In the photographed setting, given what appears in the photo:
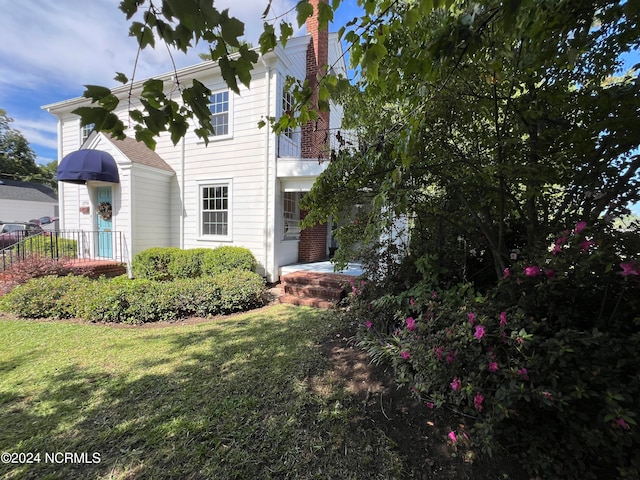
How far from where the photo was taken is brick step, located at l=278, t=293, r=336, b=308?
6.05 meters

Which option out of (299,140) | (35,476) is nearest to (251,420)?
(35,476)

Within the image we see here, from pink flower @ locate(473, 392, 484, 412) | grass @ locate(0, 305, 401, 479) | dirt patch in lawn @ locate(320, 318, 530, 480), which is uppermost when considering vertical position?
pink flower @ locate(473, 392, 484, 412)

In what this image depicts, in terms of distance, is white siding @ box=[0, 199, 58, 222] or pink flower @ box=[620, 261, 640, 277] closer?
pink flower @ box=[620, 261, 640, 277]

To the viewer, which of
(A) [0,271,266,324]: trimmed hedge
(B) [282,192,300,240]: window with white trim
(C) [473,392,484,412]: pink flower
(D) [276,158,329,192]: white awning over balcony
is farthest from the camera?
(B) [282,192,300,240]: window with white trim

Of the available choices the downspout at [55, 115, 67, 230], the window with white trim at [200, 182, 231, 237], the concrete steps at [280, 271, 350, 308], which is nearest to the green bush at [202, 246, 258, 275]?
the window with white trim at [200, 182, 231, 237]

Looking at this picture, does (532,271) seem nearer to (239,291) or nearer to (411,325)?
(411,325)

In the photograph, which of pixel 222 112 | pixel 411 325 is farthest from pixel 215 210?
pixel 411 325

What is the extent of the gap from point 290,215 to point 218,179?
2486 millimetres

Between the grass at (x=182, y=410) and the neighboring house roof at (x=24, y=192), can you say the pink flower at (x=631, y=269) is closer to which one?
the grass at (x=182, y=410)

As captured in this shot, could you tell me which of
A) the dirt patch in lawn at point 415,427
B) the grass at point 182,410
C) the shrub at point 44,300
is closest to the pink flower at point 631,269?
the dirt patch in lawn at point 415,427

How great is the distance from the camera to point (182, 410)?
8.39ft

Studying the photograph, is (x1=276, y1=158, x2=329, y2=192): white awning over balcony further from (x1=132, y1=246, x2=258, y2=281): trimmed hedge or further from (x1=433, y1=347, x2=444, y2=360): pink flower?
(x1=433, y1=347, x2=444, y2=360): pink flower

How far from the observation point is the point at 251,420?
2408 millimetres

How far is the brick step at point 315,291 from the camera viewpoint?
20.3 feet
